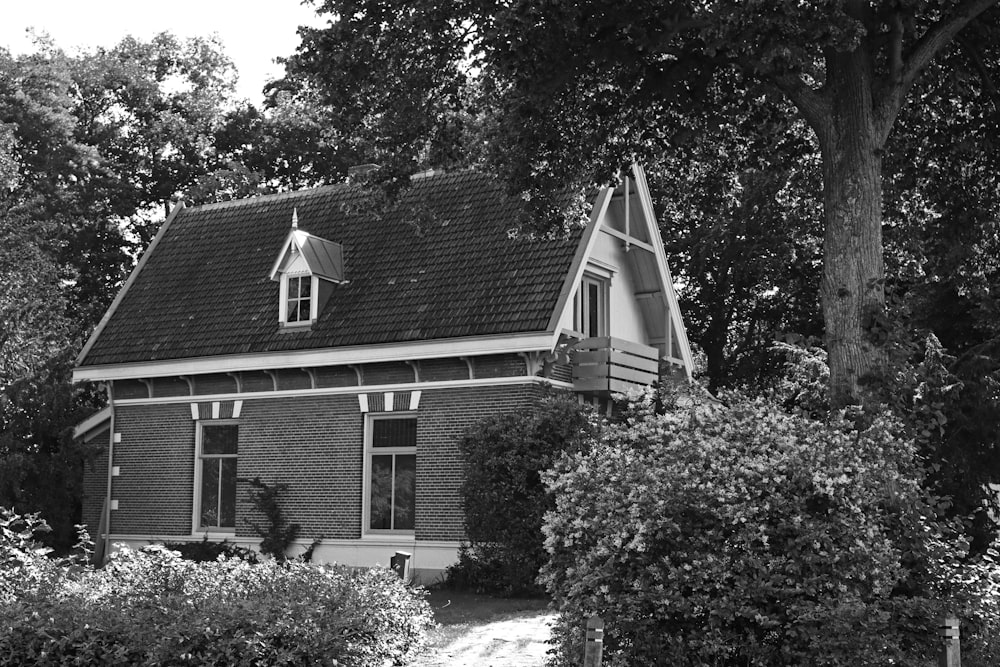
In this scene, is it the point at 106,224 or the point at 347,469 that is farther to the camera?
the point at 106,224

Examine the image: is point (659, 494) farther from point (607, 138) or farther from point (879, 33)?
point (607, 138)

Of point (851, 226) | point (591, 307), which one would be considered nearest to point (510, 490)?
point (591, 307)

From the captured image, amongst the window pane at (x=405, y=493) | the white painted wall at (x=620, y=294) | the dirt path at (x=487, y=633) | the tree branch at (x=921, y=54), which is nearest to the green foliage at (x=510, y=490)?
the dirt path at (x=487, y=633)

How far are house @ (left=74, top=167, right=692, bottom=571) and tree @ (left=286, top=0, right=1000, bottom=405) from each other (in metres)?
4.63

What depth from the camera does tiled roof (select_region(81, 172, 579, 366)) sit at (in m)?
23.0

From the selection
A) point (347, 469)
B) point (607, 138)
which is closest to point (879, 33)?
point (607, 138)

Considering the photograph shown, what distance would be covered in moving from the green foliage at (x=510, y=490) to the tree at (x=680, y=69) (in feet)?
16.3

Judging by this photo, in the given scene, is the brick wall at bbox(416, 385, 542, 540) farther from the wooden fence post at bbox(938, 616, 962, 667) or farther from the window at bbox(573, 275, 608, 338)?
the wooden fence post at bbox(938, 616, 962, 667)

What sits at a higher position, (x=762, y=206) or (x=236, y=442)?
(x=762, y=206)

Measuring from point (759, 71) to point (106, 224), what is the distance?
28.9 m

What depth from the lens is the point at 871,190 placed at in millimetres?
14125

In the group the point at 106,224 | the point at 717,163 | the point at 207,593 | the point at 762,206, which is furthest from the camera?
the point at 106,224

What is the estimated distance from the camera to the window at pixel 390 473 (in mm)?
23406

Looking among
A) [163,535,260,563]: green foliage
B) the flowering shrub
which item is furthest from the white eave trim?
the flowering shrub
